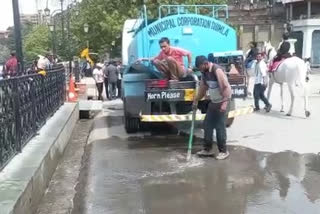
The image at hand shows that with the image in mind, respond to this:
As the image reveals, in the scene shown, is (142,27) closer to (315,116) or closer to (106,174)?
(106,174)

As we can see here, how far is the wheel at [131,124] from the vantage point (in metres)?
11.6

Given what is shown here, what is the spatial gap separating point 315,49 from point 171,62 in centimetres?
5061

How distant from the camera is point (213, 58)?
10.7 m

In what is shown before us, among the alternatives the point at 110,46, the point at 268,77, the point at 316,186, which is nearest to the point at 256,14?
the point at 110,46

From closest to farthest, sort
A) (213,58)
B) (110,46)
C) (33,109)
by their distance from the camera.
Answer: (33,109) → (213,58) → (110,46)

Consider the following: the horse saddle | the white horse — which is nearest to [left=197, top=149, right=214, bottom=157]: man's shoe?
the white horse

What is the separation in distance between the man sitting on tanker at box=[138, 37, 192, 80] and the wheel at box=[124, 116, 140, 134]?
1.57m

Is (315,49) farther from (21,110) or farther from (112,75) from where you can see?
(21,110)

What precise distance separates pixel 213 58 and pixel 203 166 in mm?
3117

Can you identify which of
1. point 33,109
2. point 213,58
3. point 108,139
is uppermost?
point 213,58

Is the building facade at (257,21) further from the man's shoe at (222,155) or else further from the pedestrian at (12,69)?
the man's shoe at (222,155)

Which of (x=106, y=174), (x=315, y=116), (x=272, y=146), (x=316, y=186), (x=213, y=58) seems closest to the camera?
(x=316, y=186)

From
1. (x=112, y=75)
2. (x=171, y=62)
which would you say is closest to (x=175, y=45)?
(x=171, y=62)

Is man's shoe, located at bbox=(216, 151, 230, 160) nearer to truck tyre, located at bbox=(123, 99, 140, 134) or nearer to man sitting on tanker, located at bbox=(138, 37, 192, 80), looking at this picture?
man sitting on tanker, located at bbox=(138, 37, 192, 80)
